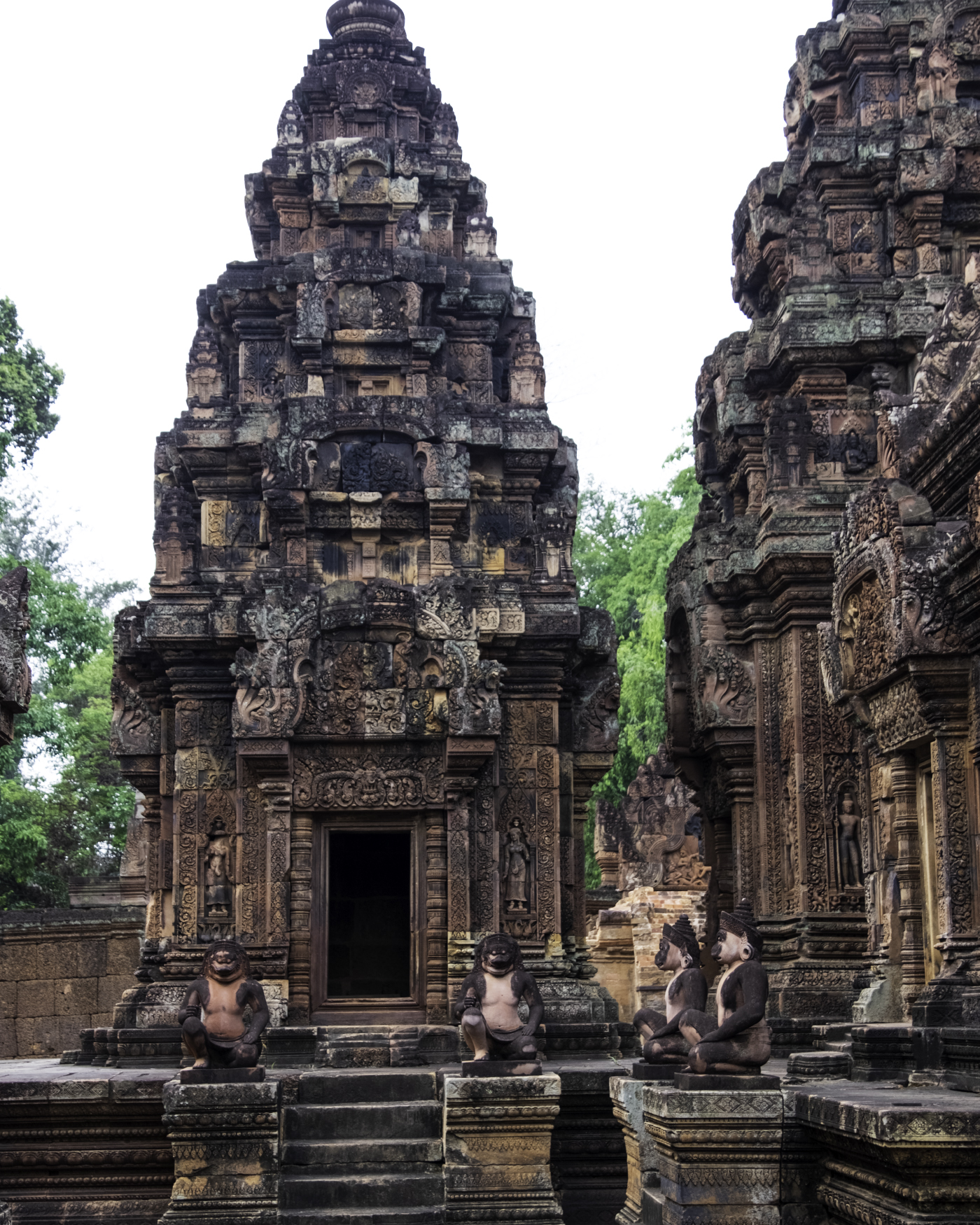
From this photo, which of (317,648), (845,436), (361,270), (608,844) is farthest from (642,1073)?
(608,844)

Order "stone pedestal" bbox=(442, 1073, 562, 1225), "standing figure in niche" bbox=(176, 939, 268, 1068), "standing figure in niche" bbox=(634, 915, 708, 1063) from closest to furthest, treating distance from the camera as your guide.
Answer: "standing figure in niche" bbox=(634, 915, 708, 1063) < "standing figure in niche" bbox=(176, 939, 268, 1068) < "stone pedestal" bbox=(442, 1073, 562, 1225)

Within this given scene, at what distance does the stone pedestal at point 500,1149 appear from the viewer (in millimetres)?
10227

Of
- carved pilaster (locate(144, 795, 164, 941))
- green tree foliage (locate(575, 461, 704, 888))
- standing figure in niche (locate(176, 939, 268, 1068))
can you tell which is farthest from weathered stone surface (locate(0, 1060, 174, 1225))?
green tree foliage (locate(575, 461, 704, 888))

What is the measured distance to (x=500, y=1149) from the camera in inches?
405

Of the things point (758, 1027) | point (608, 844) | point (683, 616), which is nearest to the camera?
point (758, 1027)

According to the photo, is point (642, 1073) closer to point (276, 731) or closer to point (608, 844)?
point (276, 731)

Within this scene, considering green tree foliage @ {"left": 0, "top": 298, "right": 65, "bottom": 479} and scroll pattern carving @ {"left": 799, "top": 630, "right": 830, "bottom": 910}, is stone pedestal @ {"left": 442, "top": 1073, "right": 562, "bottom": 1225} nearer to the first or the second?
scroll pattern carving @ {"left": 799, "top": 630, "right": 830, "bottom": 910}

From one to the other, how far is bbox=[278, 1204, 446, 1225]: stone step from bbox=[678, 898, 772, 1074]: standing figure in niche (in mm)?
2875

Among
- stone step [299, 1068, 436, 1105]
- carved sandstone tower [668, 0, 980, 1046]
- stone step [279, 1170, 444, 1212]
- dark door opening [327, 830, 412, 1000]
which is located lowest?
stone step [279, 1170, 444, 1212]

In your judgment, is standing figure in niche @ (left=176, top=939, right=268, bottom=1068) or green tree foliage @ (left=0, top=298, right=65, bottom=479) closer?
standing figure in niche @ (left=176, top=939, right=268, bottom=1068)

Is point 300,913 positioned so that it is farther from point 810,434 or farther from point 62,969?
point 62,969

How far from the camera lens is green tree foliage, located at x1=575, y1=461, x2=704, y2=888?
30.1 m

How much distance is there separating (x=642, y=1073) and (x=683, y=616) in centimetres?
839

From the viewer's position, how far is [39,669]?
3744 cm
